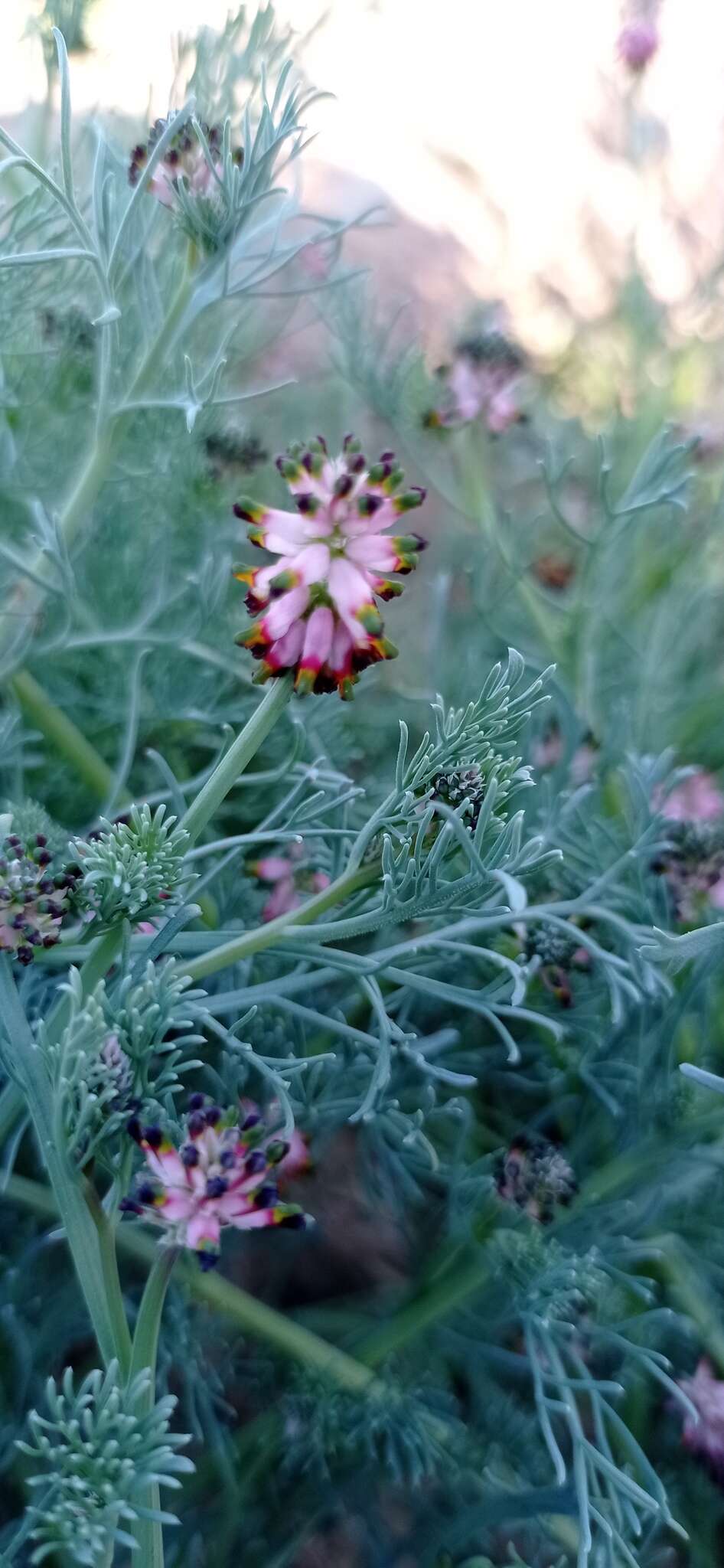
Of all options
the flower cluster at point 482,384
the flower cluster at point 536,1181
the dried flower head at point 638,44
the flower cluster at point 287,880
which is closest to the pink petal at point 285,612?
the flower cluster at point 287,880

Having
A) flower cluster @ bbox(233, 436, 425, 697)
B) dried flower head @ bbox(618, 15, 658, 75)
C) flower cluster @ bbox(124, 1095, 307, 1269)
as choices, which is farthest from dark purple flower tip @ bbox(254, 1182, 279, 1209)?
dried flower head @ bbox(618, 15, 658, 75)

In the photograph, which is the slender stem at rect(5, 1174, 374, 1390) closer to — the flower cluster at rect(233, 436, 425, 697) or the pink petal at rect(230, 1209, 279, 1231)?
the pink petal at rect(230, 1209, 279, 1231)

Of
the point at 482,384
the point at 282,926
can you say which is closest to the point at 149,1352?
the point at 282,926

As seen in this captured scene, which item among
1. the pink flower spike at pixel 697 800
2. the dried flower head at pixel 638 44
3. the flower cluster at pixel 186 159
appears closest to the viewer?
the flower cluster at pixel 186 159

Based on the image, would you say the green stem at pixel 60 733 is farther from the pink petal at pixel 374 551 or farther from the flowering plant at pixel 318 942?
the pink petal at pixel 374 551

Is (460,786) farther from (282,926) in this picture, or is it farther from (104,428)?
(104,428)
